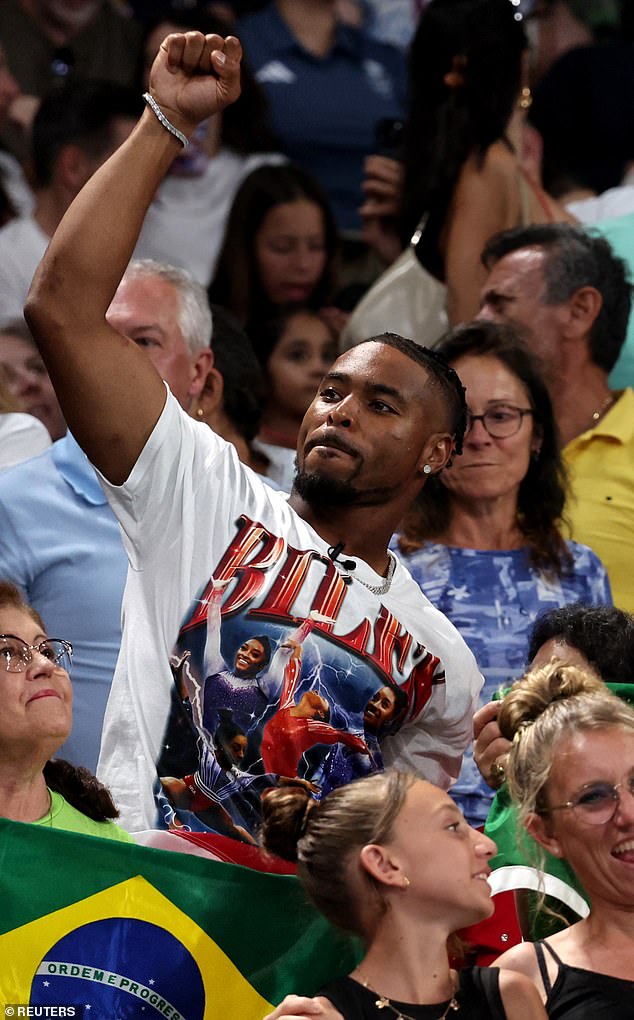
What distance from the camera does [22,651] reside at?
3260 millimetres

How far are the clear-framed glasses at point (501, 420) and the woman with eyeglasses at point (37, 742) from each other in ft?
5.03

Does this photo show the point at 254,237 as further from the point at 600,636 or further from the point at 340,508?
the point at 600,636

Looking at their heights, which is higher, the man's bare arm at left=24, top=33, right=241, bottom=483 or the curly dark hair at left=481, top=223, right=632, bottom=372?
the man's bare arm at left=24, top=33, right=241, bottom=483

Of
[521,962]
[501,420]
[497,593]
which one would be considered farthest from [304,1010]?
[501,420]

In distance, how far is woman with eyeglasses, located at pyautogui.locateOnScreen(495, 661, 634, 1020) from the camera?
9.37 ft

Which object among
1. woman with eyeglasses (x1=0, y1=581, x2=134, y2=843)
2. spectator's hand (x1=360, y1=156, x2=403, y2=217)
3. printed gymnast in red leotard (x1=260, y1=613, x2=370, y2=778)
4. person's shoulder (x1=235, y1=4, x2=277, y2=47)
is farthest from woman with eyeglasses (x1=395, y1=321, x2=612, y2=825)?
person's shoulder (x1=235, y1=4, x2=277, y2=47)

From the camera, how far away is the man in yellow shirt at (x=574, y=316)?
199 inches

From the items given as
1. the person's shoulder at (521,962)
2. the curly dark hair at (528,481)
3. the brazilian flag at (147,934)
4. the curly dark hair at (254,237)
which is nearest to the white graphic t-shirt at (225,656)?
the brazilian flag at (147,934)

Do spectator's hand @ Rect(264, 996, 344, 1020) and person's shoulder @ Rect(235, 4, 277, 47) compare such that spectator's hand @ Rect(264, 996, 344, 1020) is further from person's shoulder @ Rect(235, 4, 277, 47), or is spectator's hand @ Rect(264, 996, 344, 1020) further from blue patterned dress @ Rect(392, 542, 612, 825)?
person's shoulder @ Rect(235, 4, 277, 47)

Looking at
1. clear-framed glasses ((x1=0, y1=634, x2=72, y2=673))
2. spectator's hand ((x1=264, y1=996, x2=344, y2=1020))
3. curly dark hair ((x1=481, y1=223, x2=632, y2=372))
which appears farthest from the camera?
curly dark hair ((x1=481, y1=223, x2=632, y2=372))

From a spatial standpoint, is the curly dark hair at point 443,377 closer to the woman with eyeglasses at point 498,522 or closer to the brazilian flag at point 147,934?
the woman with eyeglasses at point 498,522

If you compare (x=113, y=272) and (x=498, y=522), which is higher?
(x=113, y=272)

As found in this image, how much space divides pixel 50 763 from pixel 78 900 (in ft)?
1.76

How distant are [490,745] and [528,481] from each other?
4.64 ft
